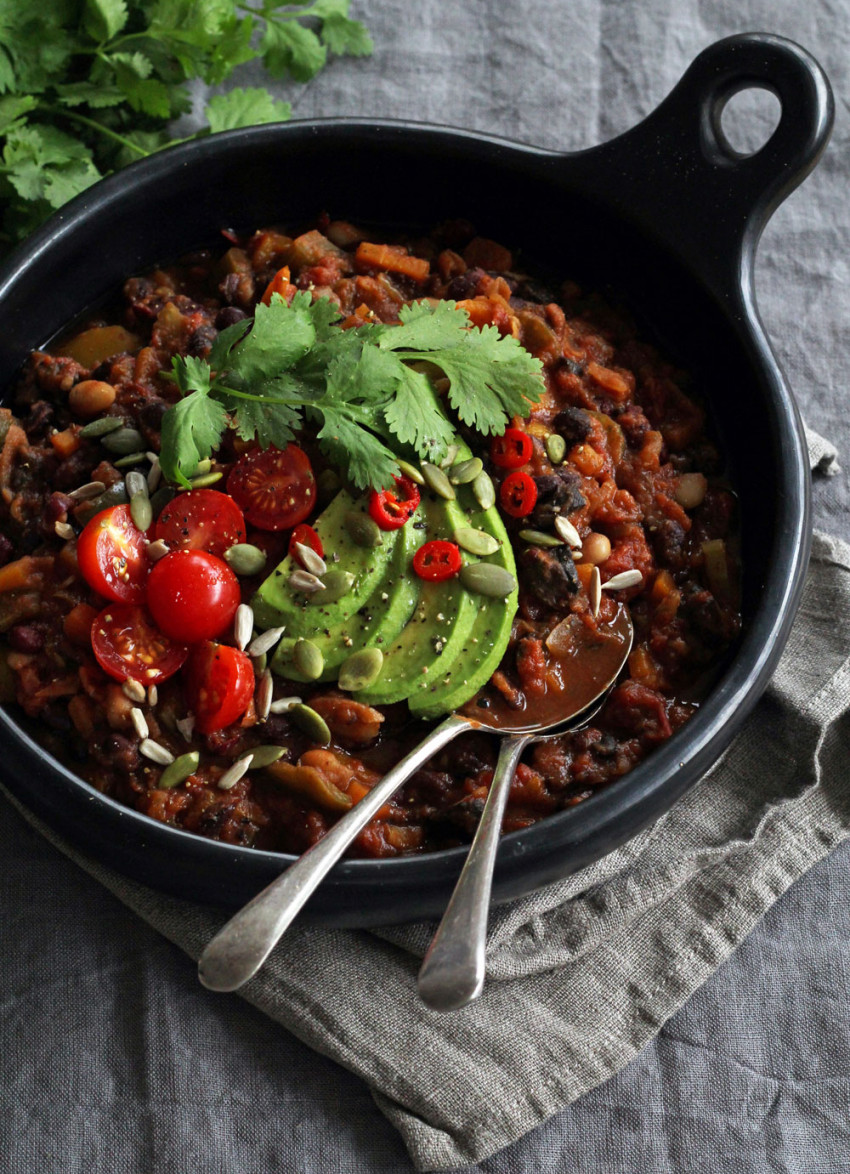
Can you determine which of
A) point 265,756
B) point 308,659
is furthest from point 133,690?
point 308,659

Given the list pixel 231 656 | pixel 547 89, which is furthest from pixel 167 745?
pixel 547 89

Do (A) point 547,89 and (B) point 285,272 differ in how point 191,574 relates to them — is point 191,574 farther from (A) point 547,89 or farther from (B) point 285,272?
(A) point 547,89

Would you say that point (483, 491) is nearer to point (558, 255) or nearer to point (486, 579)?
point (486, 579)

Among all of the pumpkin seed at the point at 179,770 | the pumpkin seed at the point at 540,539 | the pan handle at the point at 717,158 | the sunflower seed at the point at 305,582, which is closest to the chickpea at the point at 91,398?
the sunflower seed at the point at 305,582

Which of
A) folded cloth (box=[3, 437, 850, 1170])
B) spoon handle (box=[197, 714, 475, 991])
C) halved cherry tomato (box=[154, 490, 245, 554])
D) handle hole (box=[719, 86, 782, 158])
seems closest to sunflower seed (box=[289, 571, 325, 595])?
halved cherry tomato (box=[154, 490, 245, 554])

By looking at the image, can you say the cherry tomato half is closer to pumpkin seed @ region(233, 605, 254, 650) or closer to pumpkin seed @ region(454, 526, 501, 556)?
pumpkin seed @ region(233, 605, 254, 650)

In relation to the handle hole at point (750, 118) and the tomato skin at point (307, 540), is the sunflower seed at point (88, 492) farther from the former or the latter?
the handle hole at point (750, 118)
